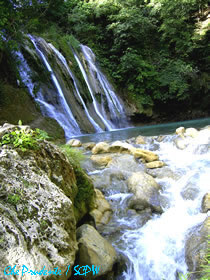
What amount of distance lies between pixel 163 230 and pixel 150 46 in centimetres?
2026

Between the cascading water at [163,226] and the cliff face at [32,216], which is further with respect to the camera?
the cascading water at [163,226]

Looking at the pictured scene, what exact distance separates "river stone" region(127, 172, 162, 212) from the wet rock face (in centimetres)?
181

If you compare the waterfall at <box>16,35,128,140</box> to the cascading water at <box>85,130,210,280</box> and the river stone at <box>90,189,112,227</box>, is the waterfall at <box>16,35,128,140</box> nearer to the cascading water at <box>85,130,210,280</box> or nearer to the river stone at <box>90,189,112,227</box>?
the cascading water at <box>85,130,210,280</box>

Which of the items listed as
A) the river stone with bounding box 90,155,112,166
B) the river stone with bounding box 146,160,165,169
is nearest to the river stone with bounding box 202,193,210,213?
the river stone with bounding box 146,160,165,169

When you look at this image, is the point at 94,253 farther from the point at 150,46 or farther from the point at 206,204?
the point at 150,46

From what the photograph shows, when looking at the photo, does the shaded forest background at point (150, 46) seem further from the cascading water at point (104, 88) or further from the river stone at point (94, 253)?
the river stone at point (94, 253)

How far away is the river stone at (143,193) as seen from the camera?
3607 millimetres

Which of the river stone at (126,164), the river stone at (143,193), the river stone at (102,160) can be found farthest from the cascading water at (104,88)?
the river stone at (143,193)

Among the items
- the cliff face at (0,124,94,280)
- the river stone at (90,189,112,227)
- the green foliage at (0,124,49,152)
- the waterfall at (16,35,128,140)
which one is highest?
the waterfall at (16,35,128,140)

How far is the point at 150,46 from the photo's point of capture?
19859 mm

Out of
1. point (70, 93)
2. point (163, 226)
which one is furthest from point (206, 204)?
point (70, 93)

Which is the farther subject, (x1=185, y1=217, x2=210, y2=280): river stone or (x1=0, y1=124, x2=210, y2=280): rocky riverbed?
(x1=185, y1=217, x2=210, y2=280): river stone

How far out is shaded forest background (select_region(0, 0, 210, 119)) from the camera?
17391mm

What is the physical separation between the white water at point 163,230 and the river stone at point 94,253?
0.32 m
